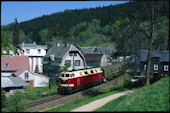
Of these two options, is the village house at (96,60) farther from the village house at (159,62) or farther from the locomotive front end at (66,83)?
the locomotive front end at (66,83)

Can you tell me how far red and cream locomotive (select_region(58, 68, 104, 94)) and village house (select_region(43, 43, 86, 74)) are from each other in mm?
12717

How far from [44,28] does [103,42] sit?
6610 centimetres

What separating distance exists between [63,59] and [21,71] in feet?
32.9

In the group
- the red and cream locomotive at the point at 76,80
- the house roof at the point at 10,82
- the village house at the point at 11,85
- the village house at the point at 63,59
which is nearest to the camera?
the red and cream locomotive at the point at 76,80

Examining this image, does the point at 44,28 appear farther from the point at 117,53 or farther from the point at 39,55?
the point at 39,55

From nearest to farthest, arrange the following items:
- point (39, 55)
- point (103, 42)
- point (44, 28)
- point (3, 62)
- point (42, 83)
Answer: point (42, 83)
point (3, 62)
point (39, 55)
point (103, 42)
point (44, 28)

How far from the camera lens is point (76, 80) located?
28031 mm

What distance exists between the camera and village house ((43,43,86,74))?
45850mm

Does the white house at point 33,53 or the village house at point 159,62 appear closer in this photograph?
the village house at point 159,62

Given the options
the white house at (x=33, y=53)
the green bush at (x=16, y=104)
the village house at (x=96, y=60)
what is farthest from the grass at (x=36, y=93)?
the village house at (x=96, y=60)

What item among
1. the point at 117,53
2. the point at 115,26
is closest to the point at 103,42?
the point at 115,26

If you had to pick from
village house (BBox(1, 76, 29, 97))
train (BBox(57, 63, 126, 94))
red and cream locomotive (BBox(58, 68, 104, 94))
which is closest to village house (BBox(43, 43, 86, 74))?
train (BBox(57, 63, 126, 94))

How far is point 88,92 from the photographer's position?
28.4m

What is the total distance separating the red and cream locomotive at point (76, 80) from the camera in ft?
89.4
